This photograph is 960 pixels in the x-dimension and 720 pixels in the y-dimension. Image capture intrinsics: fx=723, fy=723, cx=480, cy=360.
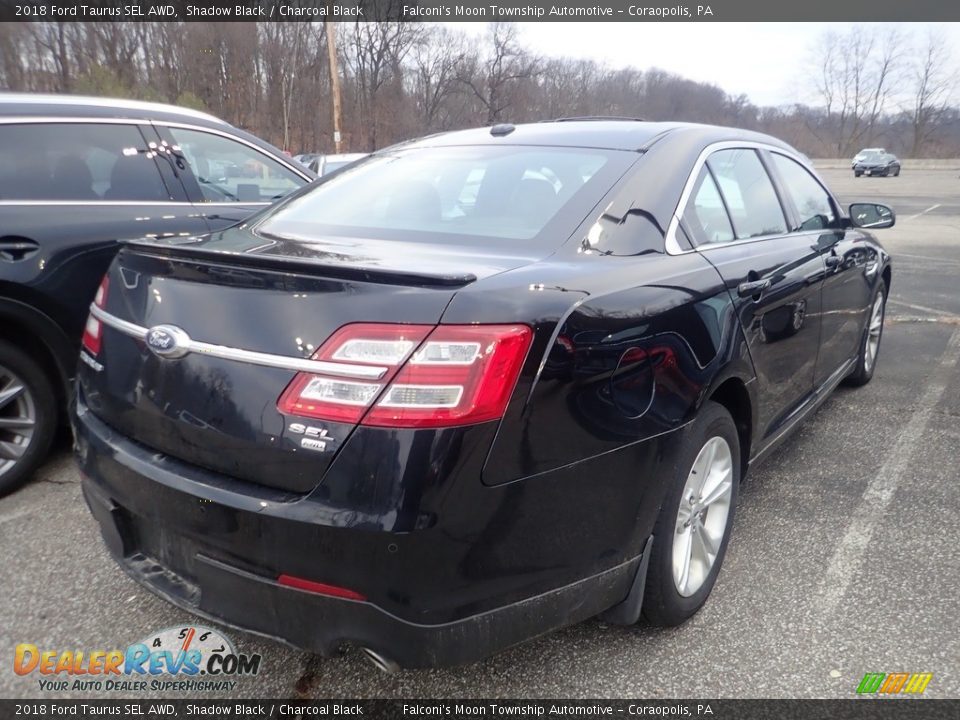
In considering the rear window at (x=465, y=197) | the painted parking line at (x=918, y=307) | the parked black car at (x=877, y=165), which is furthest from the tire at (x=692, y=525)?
the parked black car at (x=877, y=165)

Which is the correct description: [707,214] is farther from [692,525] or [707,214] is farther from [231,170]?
[231,170]

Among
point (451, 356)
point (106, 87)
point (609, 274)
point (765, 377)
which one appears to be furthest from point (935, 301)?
point (106, 87)

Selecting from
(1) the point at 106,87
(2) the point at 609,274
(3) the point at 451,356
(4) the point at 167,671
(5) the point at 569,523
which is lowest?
(4) the point at 167,671

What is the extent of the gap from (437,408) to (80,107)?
319 cm

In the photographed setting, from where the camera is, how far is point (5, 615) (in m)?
2.44

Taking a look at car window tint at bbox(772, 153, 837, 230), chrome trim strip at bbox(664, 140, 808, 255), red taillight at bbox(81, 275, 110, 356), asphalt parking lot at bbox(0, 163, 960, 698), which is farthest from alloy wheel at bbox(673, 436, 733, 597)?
red taillight at bbox(81, 275, 110, 356)

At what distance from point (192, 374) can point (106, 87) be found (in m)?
34.7

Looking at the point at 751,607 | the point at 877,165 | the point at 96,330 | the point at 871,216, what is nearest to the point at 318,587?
the point at 96,330

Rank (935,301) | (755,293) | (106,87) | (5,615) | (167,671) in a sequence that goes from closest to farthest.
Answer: (167,671)
(5,615)
(755,293)
(935,301)
(106,87)

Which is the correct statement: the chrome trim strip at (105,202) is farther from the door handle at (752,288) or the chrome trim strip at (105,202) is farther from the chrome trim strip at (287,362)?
the door handle at (752,288)

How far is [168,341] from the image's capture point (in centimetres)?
181

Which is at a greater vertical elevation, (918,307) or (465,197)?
(465,197)

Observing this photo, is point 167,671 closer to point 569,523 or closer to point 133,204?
point 569,523

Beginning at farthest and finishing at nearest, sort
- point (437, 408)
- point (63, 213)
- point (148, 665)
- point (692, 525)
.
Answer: point (63, 213) → point (692, 525) → point (148, 665) → point (437, 408)
